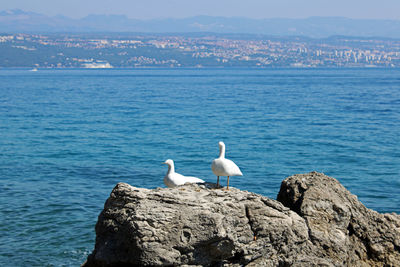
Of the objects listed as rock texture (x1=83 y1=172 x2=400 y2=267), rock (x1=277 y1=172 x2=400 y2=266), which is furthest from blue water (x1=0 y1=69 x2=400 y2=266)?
rock (x1=277 y1=172 x2=400 y2=266)

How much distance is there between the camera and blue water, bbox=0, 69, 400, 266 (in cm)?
1345

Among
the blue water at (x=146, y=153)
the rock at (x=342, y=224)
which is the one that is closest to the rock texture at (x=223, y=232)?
the rock at (x=342, y=224)

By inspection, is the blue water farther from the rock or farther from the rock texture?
the rock

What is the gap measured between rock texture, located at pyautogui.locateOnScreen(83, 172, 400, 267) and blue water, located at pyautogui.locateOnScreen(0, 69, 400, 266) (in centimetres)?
449

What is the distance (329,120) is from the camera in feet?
127

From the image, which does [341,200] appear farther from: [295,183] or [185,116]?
[185,116]

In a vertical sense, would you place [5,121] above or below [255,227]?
below

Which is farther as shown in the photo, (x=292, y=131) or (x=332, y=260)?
(x=292, y=131)

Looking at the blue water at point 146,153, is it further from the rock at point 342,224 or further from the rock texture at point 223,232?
the rock at point 342,224

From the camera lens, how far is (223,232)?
677 centimetres

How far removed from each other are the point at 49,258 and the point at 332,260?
6461mm

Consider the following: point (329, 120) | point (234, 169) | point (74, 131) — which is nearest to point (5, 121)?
point (74, 131)

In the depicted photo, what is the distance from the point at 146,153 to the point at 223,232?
18758 mm

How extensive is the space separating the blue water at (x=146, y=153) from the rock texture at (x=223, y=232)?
4.49 metres
